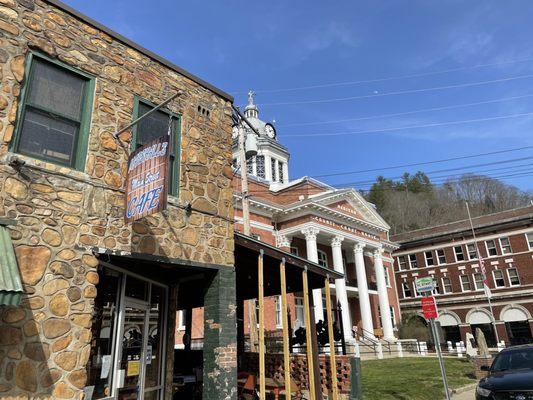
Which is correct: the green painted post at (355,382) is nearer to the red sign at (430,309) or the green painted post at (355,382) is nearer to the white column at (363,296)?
the red sign at (430,309)

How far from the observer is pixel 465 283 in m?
47.8

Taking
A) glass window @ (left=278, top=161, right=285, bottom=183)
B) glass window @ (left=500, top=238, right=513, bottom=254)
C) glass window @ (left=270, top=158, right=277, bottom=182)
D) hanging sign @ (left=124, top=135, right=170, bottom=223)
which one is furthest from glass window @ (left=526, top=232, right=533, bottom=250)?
hanging sign @ (left=124, top=135, right=170, bottom=223)

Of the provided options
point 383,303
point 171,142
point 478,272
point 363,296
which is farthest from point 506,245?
point 171,142

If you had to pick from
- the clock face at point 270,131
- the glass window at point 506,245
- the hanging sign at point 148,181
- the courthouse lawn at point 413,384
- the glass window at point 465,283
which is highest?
the clock face at point 270,131

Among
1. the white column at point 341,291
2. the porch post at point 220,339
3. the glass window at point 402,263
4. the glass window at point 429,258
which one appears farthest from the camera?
the glass window at point 402,263

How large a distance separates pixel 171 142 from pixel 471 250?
48.5 m

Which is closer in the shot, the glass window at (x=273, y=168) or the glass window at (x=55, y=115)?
the glass window at (x=55, y=115)

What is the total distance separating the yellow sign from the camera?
697cm

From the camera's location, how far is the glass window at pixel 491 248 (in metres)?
46.7

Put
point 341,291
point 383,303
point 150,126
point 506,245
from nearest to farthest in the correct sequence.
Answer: point 150,126 < point 341,291 < point 383,303 < point 506,245

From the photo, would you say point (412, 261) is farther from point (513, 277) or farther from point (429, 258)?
point (513, 277)

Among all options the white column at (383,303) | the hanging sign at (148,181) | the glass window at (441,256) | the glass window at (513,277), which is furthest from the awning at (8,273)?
the glass window at (441,256)

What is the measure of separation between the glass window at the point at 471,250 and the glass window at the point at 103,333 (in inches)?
1926

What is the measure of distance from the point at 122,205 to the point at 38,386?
105 inches
